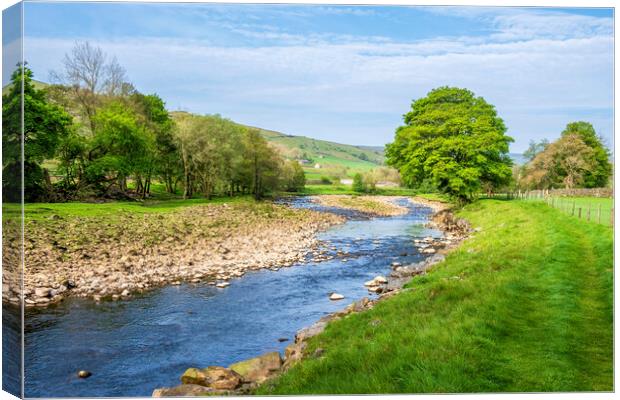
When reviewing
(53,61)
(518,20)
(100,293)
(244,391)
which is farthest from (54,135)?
(518,20)

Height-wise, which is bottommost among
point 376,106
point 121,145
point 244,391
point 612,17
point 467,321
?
point 244,391

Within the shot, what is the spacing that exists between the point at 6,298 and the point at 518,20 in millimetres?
7754

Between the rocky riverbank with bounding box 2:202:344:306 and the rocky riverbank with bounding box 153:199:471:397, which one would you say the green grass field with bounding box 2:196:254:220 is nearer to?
the rocky riverbank with bounding box 2:202:344:306

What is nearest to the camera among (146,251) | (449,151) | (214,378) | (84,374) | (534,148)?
(214,378)

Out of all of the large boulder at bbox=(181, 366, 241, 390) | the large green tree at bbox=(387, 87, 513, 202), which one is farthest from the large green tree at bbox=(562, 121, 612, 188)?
the large boulder at bbox=(181, 366, 241, 390)

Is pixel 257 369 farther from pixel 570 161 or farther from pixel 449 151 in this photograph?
pixel 449 151

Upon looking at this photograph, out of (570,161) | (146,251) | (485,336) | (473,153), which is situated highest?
(473,153)

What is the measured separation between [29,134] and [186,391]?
3.86 metres

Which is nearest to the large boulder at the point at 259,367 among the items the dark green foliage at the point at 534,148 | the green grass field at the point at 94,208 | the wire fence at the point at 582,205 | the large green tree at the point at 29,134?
the green grass field at the point at 94,208

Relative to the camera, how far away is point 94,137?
794 centimetres

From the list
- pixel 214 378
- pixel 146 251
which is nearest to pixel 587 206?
pixel 214 378

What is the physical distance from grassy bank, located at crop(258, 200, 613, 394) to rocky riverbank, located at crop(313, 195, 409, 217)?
6.29 m

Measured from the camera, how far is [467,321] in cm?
591

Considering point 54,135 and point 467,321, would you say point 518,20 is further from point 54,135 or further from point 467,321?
point 54,135
